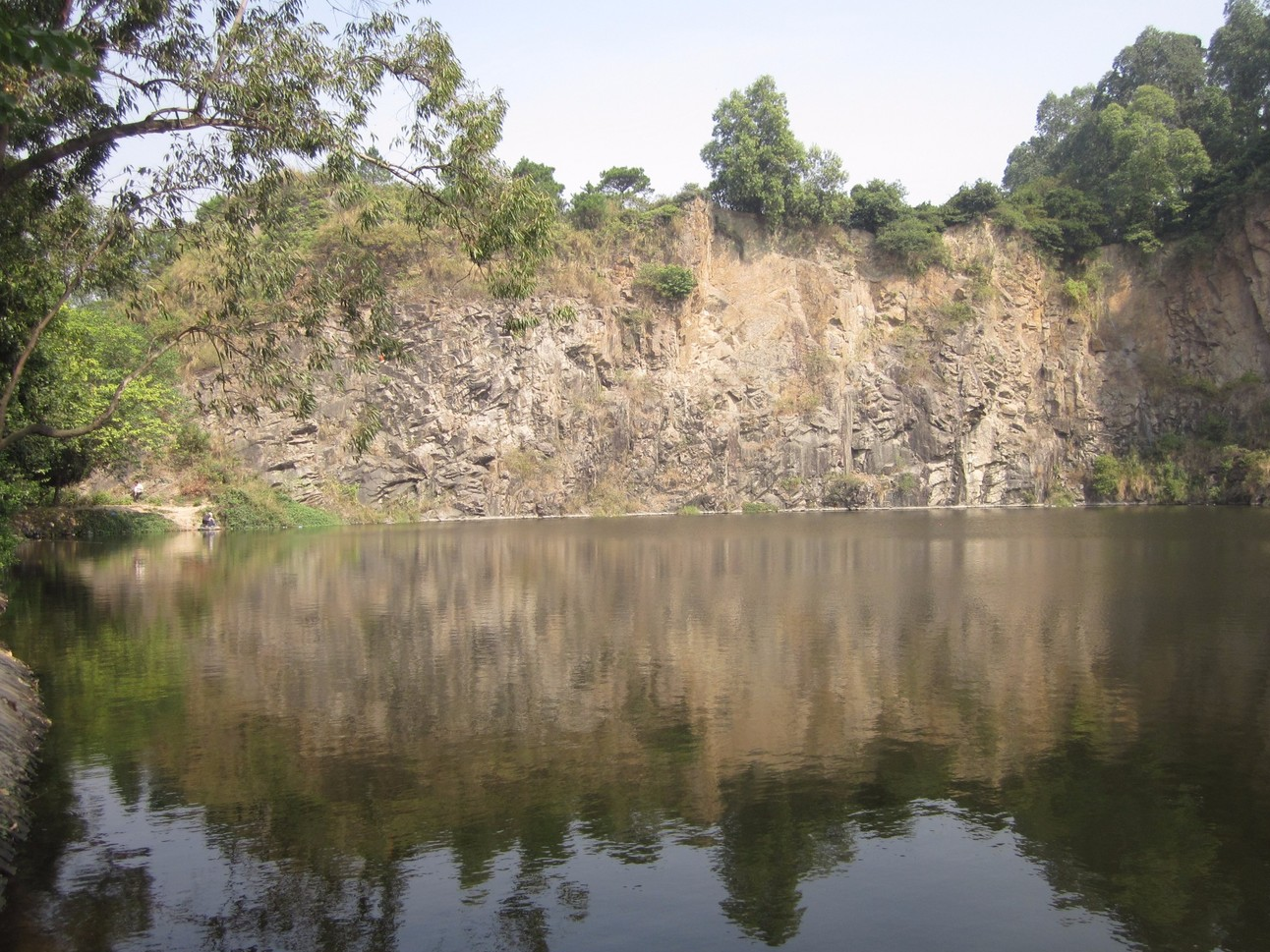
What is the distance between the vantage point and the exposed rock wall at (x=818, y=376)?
6144 centimetres

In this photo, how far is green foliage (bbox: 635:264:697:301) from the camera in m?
66.9

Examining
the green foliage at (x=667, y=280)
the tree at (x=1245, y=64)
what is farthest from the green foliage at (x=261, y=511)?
the tree at (x=1245, y=64)

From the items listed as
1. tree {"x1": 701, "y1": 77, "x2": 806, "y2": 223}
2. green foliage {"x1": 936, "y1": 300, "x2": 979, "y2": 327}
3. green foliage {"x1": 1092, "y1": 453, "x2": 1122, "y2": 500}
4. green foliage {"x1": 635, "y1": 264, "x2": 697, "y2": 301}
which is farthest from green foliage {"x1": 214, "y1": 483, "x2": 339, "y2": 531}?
green foliage {"x1": 1092, "y1": 453, "x2": 1122, "y2": 500}

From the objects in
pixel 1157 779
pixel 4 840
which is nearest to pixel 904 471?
pixel 1157 779

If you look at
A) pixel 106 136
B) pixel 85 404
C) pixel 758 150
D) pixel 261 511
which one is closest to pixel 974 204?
pixel 758 150

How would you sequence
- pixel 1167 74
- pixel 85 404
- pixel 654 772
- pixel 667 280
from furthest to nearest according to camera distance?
pixel 1167 74 → pixel 667 280 → pixel 85 404 → pixel 654 772

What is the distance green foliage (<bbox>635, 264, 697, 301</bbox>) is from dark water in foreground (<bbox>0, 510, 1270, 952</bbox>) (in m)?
45.4

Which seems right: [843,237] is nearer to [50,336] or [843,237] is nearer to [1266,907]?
[50,336]

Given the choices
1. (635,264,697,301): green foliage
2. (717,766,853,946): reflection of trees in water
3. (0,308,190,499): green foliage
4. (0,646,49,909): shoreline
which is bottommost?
(717,766,853,946): reflection of trees in water

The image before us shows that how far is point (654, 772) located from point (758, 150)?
62027 mm

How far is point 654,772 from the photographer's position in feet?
37.3

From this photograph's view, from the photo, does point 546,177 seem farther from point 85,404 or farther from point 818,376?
point 85,404

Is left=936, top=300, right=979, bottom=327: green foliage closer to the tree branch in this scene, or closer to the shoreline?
the tree branch

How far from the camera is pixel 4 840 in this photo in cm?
888
